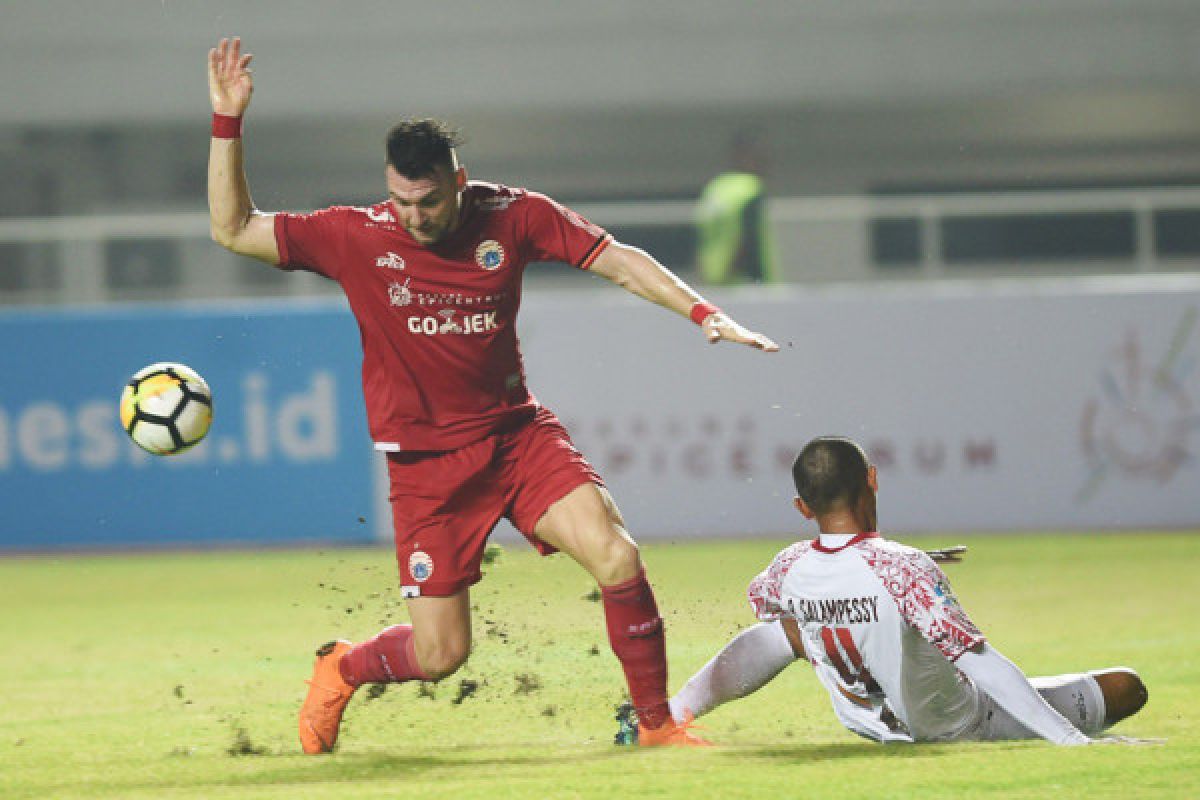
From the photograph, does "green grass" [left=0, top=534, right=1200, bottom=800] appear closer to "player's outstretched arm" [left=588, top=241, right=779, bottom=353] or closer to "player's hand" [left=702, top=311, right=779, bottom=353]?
"player's hand" [left=702, top=311, right=779, bottom=353]

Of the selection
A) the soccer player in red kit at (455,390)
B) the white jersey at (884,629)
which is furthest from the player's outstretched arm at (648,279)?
the white jersey at (884,629)

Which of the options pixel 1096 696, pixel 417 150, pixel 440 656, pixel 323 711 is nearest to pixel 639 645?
pixel 440 656

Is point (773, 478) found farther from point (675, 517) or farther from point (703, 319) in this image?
point (703, 319)

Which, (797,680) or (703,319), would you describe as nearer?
(703,319)

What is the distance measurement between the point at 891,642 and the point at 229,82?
102 inches

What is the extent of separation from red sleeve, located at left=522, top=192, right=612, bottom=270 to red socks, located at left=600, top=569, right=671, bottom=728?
101cm

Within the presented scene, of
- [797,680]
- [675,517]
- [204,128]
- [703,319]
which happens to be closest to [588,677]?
[797,680]

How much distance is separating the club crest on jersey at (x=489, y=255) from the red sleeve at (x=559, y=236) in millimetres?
120

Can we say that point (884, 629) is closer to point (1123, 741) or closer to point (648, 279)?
point (1123, 741)

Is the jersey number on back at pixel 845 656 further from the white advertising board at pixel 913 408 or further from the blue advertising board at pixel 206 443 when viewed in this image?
the blue advertising board at pixel 206 443

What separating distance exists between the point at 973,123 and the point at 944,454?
374 inches

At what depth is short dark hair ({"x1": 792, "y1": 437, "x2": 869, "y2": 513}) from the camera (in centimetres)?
597

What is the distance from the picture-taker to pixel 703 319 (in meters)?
6.34

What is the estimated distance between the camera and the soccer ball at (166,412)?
289 inches
